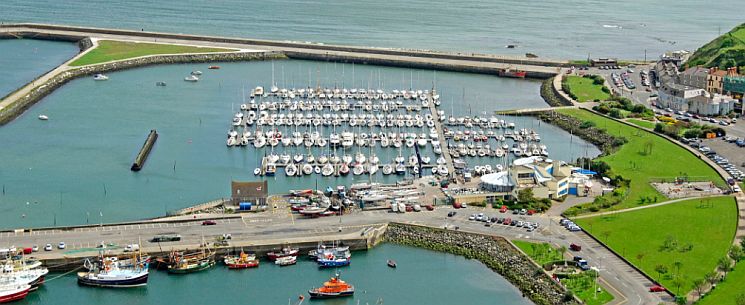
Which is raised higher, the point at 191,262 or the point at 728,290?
the point at 191,262

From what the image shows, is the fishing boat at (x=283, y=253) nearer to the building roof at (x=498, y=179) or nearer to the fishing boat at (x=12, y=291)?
the fishing boat at (x=12, y=291)

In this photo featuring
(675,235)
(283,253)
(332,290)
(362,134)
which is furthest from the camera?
(362,134)

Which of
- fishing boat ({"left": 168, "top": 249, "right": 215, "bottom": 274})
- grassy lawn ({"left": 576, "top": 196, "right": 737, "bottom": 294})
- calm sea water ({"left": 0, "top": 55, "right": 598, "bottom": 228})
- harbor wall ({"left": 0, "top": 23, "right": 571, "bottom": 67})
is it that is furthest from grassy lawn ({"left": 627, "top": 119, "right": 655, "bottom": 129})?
fishing boat ({"left": 168, "top": 249, "right": 215, "bottom": 274})

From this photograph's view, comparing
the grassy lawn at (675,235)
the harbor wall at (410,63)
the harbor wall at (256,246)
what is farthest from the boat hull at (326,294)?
the harbor wall at (410,63)

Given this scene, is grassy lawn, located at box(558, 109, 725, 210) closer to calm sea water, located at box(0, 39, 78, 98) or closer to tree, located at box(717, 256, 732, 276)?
tree, located at box(717, 256, 732, 276)

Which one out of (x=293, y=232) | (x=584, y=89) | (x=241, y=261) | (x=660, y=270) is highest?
(x=584, y=89)

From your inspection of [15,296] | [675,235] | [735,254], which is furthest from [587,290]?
[15,296]

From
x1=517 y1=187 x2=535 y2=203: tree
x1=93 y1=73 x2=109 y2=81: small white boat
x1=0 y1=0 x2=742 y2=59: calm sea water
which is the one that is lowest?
x1=517 y1=187 x2=535 y2=203: tree

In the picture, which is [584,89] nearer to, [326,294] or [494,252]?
[494,252]

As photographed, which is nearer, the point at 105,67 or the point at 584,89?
the point at 584,89
